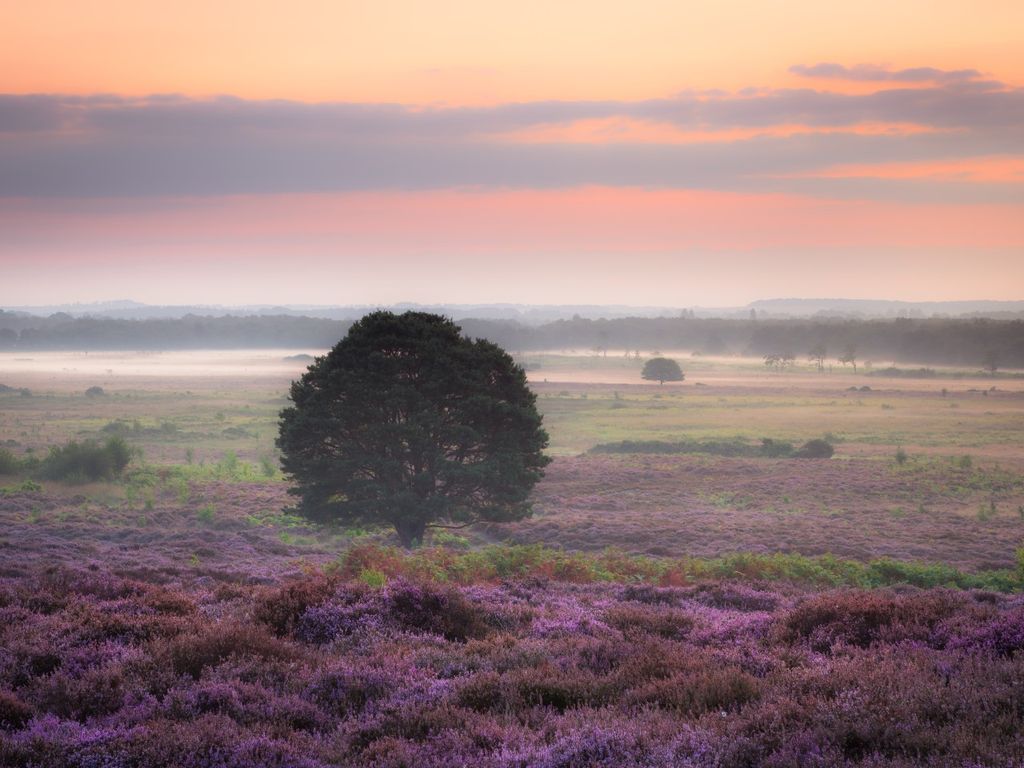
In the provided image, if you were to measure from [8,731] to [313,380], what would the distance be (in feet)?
75.1

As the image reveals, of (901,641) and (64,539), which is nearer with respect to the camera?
(901,641)

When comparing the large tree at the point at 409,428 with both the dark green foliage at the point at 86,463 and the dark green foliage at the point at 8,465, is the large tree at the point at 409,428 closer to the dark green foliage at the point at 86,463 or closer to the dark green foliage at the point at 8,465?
the dark green foliage at the point at 86,463

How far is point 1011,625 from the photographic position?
9289mm

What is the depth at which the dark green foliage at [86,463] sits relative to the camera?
46156mm

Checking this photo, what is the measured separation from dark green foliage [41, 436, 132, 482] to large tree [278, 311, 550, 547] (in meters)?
22.8

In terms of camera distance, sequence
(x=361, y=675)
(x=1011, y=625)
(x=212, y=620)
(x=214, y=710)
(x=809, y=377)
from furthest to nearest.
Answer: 1. (x=809, y=377)
2. (x=212, y=620)
3. (x=1011, y=625)
4. (x=361, y=675)
5. (x=214, y=710)

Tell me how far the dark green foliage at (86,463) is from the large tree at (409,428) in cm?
2282

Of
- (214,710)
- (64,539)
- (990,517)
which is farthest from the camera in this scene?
(990,517)

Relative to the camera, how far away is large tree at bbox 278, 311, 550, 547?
94.4 feet

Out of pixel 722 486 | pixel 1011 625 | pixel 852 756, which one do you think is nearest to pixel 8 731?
pixel 852 756

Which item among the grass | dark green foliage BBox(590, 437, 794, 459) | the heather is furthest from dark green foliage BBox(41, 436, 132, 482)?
the heather

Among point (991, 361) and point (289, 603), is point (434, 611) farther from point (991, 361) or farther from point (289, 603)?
point (991, 361)

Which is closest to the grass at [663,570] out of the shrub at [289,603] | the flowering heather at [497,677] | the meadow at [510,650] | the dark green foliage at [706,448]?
the meadow at [510,650]

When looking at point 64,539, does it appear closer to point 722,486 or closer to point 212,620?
point 212,620
